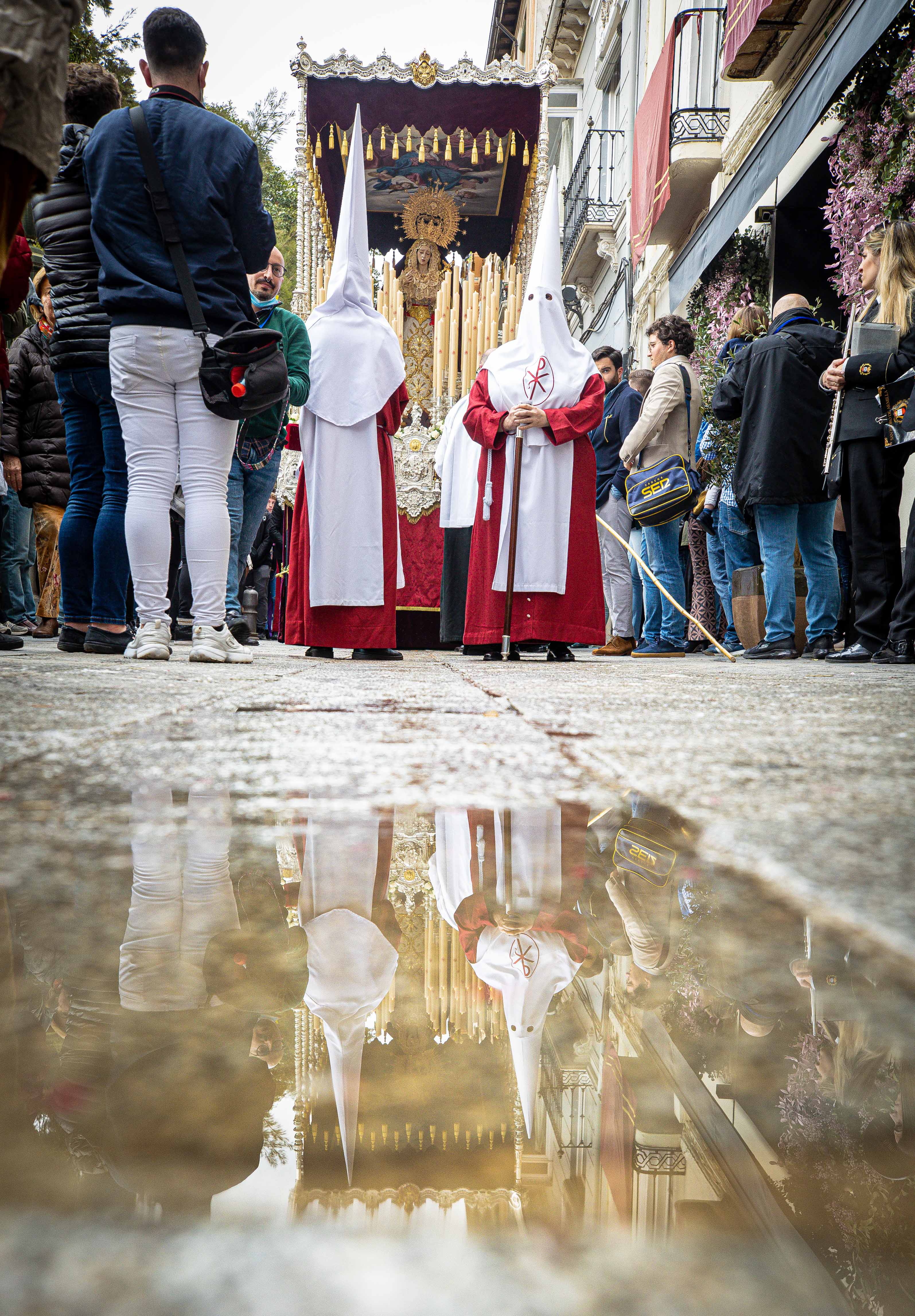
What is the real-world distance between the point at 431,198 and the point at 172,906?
1120 centimetres

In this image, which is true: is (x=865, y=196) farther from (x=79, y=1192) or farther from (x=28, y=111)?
(x=79, y=1192)

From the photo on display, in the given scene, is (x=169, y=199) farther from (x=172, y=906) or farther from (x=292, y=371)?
(x=172, y=906)

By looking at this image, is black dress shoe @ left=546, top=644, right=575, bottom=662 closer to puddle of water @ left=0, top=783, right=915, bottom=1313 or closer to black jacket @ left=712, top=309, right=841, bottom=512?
black jacket @ left=712, top=309, right=841, bottom=512

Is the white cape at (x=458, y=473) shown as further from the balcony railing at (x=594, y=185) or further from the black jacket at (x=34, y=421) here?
the balcony railing at (x=594, y=185)

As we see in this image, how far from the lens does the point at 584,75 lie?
17.6 metres

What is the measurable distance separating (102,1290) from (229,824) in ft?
1.41

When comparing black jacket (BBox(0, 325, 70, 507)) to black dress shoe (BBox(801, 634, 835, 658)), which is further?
black jacket (BBox(0, 325, 70, 507))

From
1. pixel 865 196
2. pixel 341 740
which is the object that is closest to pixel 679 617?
pixel 865 196

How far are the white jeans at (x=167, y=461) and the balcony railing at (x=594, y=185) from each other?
13.1 metres

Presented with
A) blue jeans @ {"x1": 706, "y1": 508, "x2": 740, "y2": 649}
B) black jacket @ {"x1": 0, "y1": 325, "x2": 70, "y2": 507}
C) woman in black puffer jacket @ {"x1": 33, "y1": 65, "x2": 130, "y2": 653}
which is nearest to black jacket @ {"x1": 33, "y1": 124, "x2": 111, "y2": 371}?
woman in black puffer jacket @ {"x1": 33, "y1": 65, "x2": 130, "y2": 653}

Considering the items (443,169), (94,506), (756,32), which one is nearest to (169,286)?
(94,506)

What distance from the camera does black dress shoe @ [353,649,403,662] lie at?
4.38 metres

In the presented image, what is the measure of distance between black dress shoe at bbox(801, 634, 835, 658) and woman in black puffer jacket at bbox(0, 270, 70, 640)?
391 centimetres

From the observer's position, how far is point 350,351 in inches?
170
